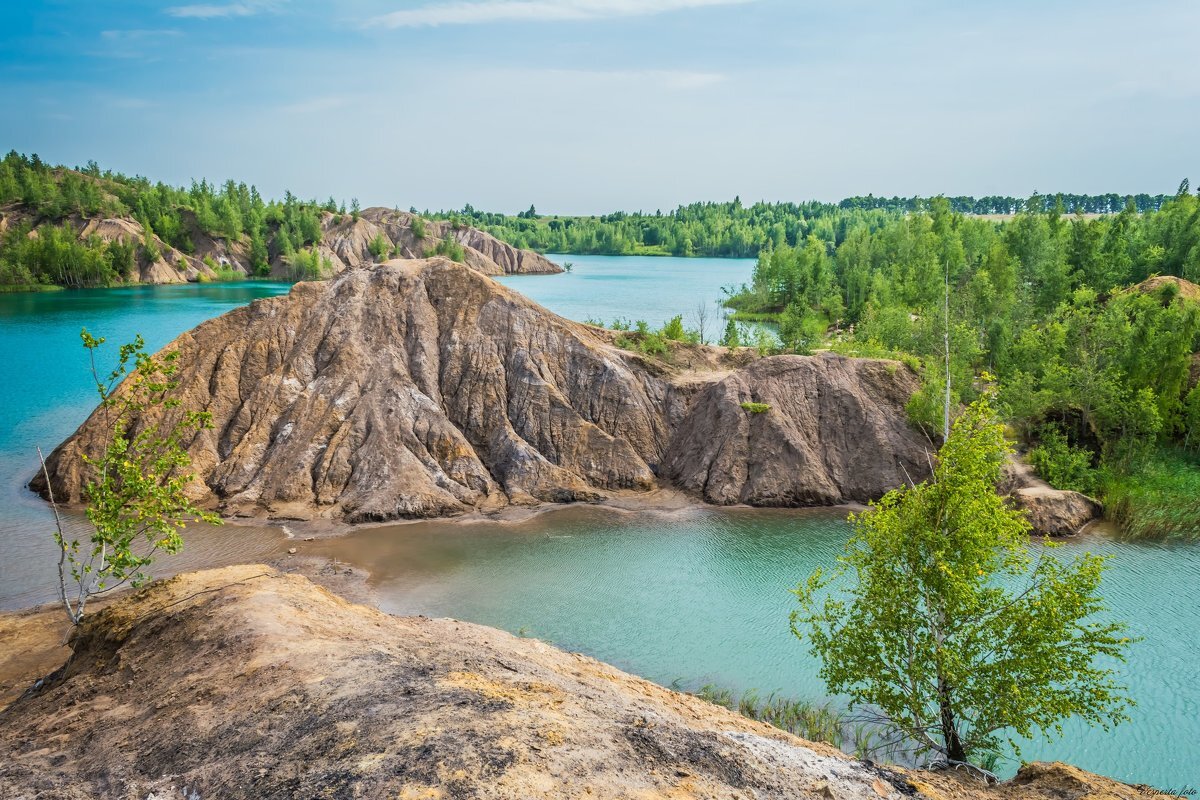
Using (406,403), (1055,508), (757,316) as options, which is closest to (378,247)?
(757,316)

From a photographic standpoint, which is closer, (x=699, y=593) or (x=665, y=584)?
(x=699, y=593)

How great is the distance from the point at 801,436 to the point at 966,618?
72.6 ft

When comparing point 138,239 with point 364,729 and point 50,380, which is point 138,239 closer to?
point 50,380

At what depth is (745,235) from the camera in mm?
192750

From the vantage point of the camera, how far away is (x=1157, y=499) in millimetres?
33688

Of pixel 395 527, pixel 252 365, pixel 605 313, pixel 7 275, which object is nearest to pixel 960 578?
pixel 395 527

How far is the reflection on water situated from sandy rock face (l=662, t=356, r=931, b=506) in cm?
196

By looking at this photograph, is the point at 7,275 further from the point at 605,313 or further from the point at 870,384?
the point at 870,384

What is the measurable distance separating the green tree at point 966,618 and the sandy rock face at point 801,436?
1908 centimetres

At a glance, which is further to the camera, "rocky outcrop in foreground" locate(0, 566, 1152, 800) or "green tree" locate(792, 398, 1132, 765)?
"green tree" locate(792, 398, 1132, 765)

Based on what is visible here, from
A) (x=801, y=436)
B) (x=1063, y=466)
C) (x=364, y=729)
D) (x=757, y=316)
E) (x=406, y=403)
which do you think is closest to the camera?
(x=364, y=729)

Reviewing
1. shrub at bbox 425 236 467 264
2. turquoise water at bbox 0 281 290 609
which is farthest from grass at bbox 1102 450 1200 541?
shrub at bbox 425 236 467 264

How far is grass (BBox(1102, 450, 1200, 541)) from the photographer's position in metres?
31.8

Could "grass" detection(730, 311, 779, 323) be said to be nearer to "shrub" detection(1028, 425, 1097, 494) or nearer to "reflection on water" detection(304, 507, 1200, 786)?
"shrub" detection(1028, 425, 1097, 494)
